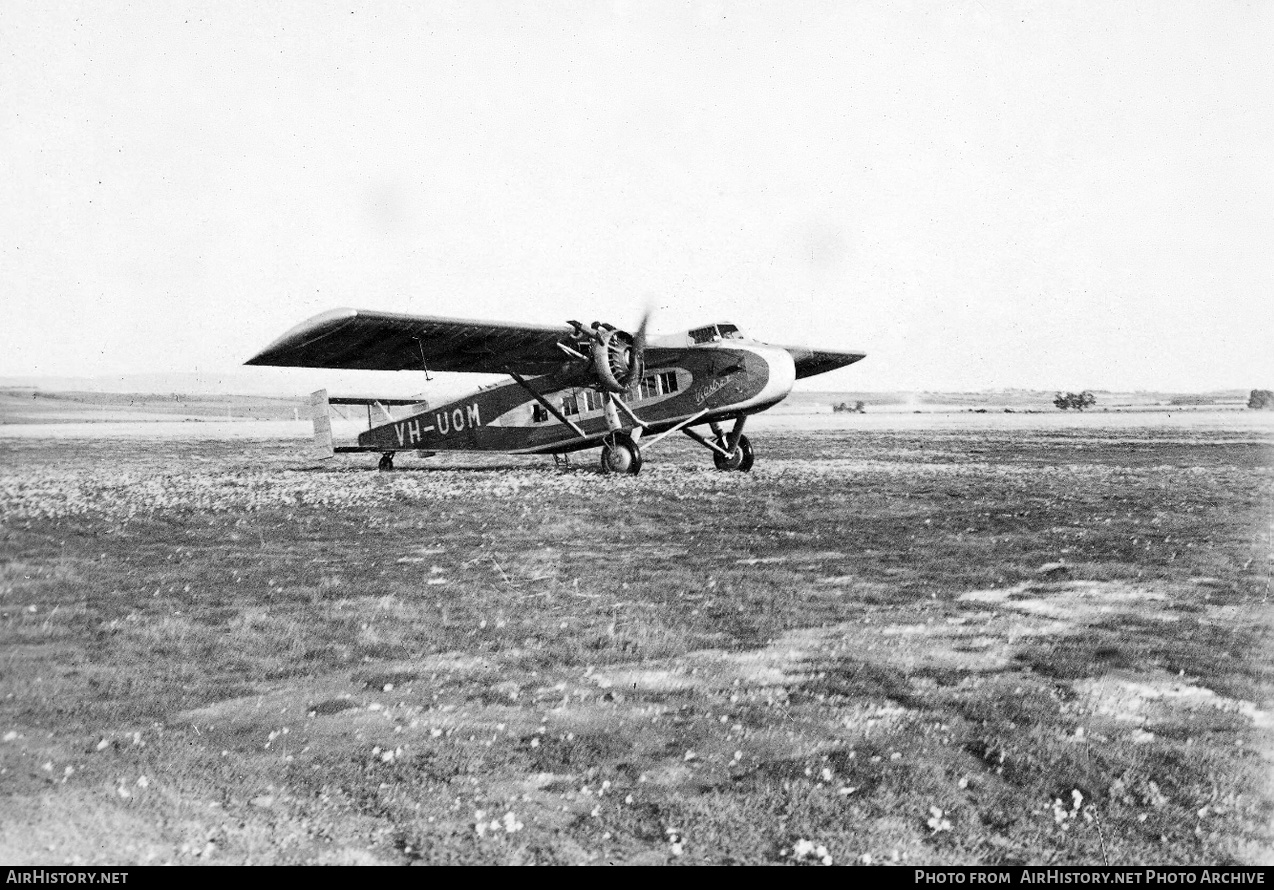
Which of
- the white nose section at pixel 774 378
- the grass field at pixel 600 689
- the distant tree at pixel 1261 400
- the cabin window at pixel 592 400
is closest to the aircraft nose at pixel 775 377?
the white nose section at pixel 774 378

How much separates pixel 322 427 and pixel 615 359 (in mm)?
7166

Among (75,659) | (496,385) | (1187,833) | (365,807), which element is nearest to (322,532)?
Result: (75,659)

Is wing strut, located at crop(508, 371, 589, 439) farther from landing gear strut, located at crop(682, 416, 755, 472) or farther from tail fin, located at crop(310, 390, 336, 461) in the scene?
tail fin, located at crop(310, 390, 336, 461)

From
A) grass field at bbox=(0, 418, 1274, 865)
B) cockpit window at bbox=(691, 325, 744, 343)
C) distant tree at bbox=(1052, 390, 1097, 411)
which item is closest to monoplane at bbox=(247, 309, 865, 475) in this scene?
cockpit window at bbox=(691, 325, 744, 343)

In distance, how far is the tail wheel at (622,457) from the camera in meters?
16.2

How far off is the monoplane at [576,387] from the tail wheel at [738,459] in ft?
0.07

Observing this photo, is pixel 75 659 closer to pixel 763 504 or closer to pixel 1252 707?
pixel 1252 707

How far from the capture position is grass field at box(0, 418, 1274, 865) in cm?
392

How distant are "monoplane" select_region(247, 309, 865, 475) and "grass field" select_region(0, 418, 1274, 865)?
496cm

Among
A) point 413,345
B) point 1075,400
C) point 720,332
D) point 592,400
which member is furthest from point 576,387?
point 1075,400

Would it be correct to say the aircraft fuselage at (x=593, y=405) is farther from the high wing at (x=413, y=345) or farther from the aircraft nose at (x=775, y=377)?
the high wing at (x=413, y=345)

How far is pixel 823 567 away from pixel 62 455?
6.78 metres

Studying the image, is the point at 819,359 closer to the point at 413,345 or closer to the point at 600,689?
the point at 413,345

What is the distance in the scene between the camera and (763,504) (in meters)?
11.7
